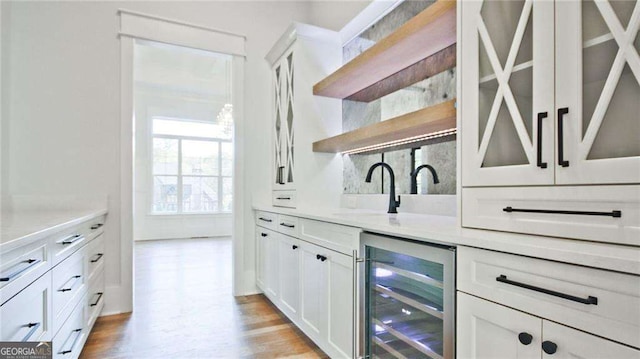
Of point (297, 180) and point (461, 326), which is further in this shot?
point (297, 180)

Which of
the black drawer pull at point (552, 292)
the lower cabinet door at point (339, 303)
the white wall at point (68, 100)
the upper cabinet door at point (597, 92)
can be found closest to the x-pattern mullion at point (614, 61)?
the upper cabinet door at point (597, 92)

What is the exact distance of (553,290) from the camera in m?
0.89

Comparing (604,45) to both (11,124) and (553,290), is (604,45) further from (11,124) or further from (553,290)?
(11,124)

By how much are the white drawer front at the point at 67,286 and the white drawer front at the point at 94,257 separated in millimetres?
→ 118

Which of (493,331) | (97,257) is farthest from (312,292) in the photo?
(97,257)

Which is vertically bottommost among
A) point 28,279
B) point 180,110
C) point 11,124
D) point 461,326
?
point 461,326

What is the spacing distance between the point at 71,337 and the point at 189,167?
244 inches

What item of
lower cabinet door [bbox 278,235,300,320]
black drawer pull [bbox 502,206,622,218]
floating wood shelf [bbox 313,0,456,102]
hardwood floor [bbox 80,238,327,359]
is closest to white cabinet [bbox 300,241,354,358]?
lower cabinet door [bbox 278,235,300,320]

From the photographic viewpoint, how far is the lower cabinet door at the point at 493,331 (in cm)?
95

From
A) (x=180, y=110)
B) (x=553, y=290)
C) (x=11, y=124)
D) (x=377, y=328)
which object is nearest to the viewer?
(x=553, y=290)

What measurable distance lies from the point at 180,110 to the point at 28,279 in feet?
22.2

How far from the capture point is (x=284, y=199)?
311 centimetres

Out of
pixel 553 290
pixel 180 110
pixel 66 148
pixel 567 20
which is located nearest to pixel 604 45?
pixel 567 20

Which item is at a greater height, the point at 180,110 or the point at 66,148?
the point at 180,110
